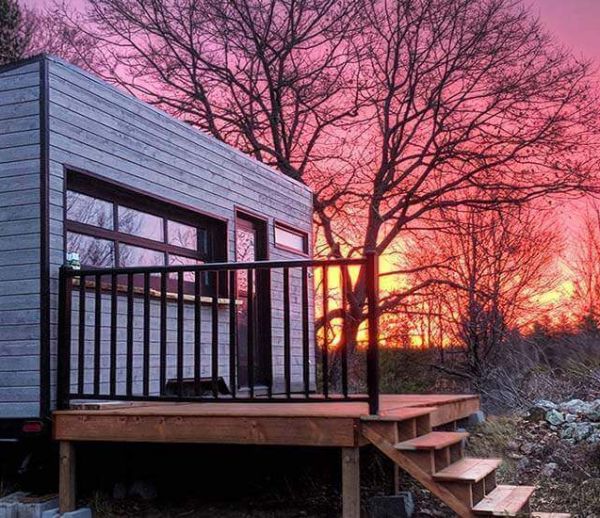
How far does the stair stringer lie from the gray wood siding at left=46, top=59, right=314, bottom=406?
6.92 feet

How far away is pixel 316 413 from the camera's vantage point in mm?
4816

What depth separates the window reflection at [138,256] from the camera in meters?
6.31

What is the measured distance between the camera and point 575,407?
25.8 feet

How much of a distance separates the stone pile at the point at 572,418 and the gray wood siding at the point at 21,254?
450 centimetres

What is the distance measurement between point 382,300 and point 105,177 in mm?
10410

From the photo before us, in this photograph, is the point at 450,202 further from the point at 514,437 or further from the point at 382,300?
the point at 514,437

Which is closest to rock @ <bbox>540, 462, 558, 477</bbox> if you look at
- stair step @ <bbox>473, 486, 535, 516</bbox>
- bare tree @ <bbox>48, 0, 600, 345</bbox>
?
stair step @ <bbox>473, 486, 535, 516</bbox>

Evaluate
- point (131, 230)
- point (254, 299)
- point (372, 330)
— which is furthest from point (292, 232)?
point (372, 330)

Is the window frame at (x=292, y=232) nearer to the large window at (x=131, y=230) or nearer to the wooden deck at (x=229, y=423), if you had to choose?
the large window at (x=131, y=230)

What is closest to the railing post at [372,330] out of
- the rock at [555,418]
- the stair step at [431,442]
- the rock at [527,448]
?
the stair step at [431,442]

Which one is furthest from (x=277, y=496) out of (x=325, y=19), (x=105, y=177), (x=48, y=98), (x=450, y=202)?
(x=325, y=19)

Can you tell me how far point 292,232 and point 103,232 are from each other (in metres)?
3.72

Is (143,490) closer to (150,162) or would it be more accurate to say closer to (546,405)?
(150,162)

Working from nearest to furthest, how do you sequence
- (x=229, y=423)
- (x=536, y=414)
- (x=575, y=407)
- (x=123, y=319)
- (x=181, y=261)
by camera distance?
1. (x=229, y=423)
2. (x=123, y=319)
3. (x=181, y=261)
4. (x=575, y=407)
5. (x=536, y=414)
